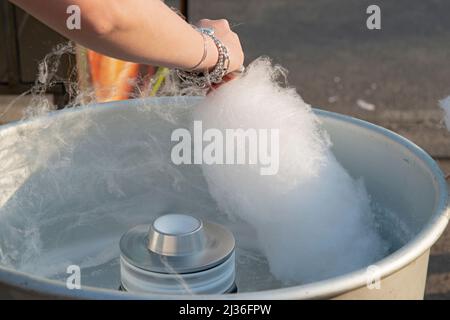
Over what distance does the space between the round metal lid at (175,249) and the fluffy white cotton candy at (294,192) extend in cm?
14

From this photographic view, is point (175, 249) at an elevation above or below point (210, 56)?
below

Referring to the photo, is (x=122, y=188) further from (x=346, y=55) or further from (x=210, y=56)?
(x=346, y=55)

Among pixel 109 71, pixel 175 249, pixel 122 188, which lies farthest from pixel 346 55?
pixel 175 249

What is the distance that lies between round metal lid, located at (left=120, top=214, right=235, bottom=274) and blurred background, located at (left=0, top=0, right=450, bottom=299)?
51.1 inches

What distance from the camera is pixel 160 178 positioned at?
53.7 inches

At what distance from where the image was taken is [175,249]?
99 cm

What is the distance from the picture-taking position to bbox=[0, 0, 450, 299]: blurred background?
262 centimetres

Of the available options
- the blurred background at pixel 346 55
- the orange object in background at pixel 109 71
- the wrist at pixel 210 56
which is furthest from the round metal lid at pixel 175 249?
the blurred background at pixel 346 55

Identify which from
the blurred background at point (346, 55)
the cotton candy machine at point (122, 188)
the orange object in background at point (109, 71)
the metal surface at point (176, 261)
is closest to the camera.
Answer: the metal surface at point (176, 261)

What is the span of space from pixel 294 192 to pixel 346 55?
3052 mm

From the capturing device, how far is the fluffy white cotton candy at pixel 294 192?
1120mm

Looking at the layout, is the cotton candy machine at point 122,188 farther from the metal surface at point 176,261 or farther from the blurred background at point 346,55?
the blurred background at point 346,55
